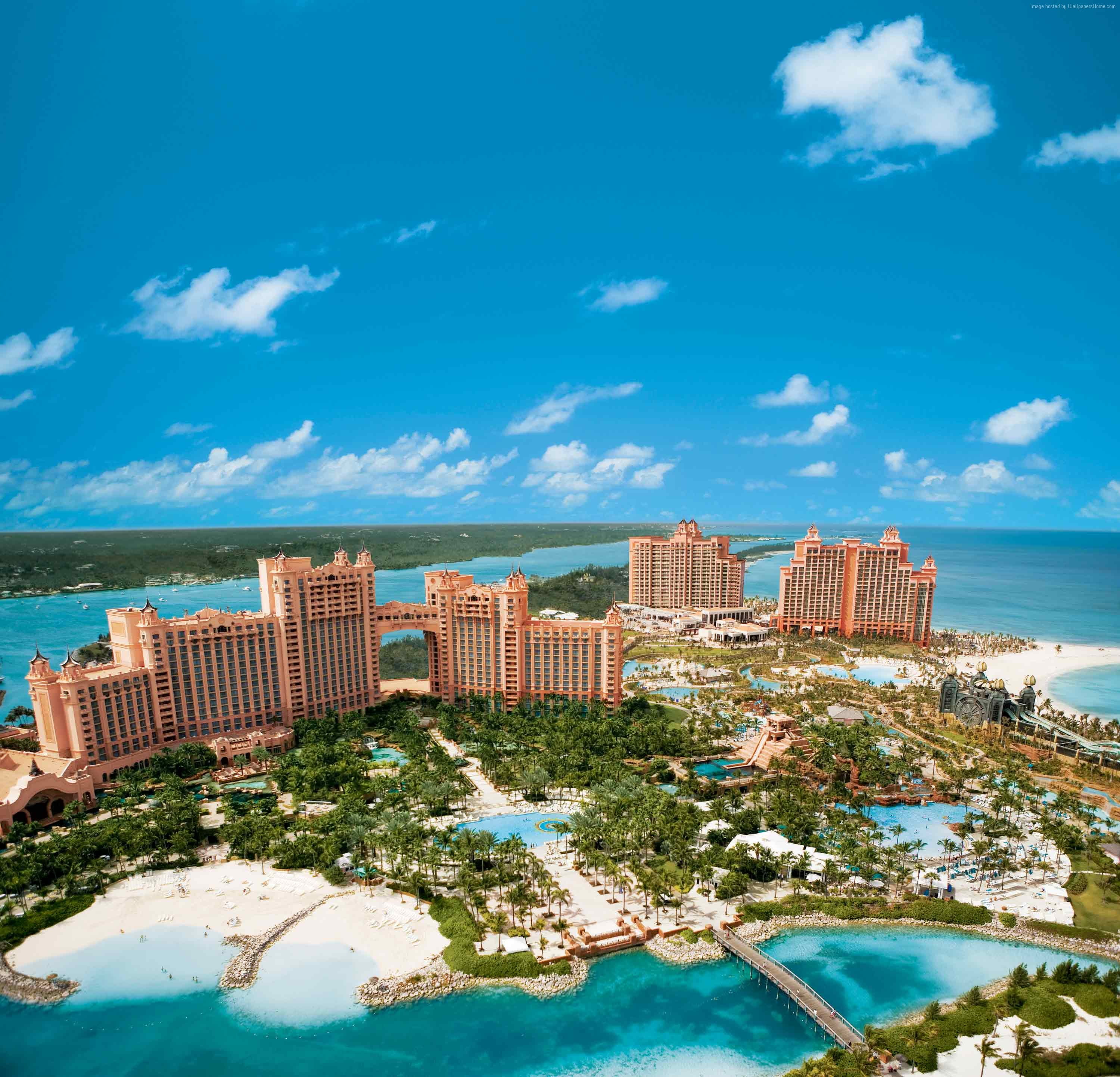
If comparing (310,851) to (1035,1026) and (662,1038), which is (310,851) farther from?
(1035,1026)

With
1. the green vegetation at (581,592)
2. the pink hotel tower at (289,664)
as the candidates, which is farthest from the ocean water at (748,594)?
the pink hotel tower at (289,664)

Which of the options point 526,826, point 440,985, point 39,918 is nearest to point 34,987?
point 39,918

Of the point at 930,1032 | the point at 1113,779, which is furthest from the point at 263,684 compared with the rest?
the point at 1113,779

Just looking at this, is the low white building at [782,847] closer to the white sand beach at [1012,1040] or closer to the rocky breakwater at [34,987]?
the white sand beach at [1012,1040]

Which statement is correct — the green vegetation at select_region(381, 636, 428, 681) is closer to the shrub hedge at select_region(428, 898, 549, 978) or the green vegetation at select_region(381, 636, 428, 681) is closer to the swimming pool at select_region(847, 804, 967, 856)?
the shrub hedge at select_region(428, 898, 549, 978)

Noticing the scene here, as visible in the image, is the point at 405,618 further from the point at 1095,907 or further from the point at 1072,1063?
the point at 1072,1063
